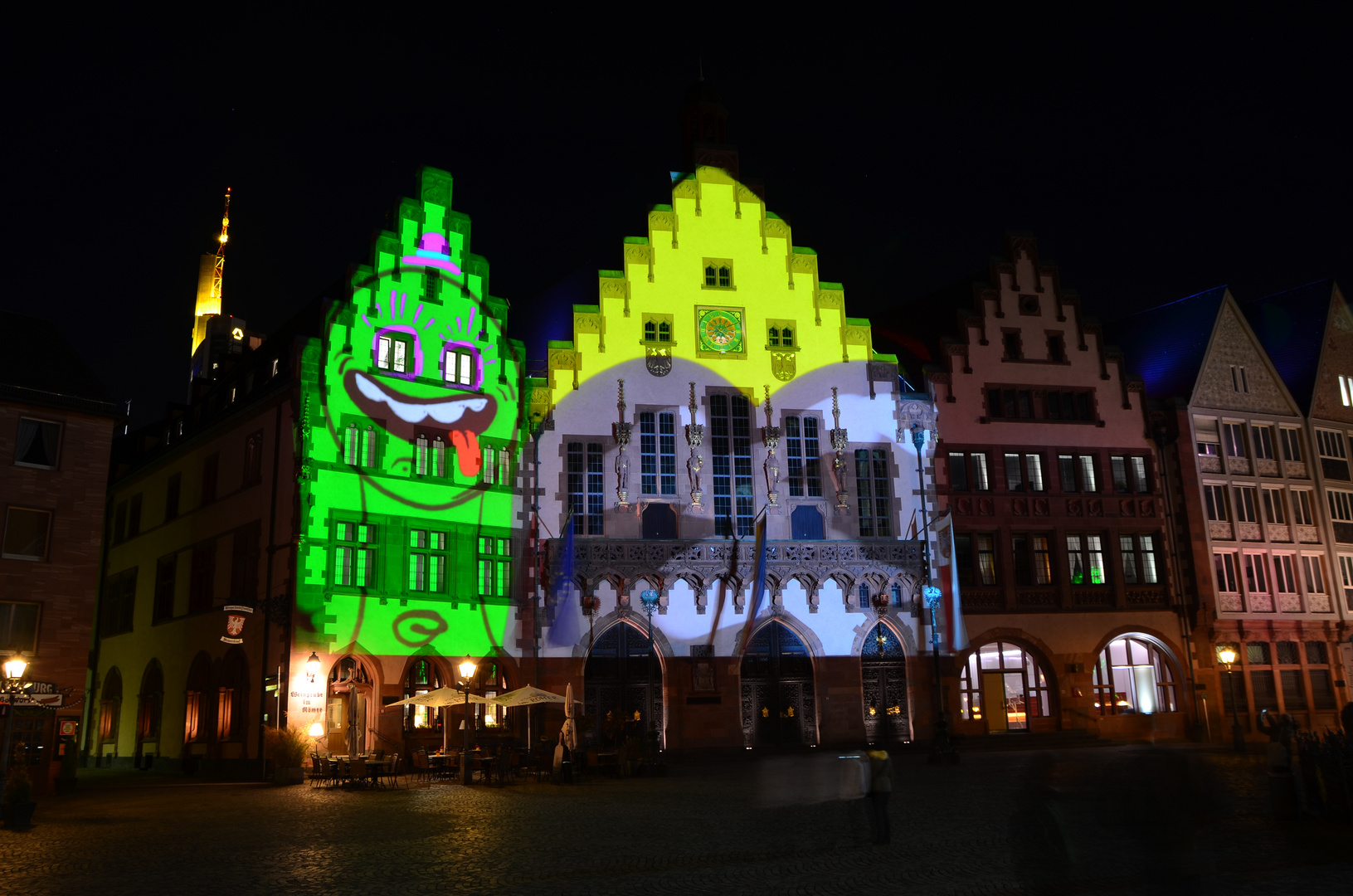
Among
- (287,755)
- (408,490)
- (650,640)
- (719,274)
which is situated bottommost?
(287,755)

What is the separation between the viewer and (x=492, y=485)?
3931 cm

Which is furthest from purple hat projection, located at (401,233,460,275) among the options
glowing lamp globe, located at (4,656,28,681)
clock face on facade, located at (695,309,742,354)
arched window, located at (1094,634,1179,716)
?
arched window, located at (1094,634,1179,716)

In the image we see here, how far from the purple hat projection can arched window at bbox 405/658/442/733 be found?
13.2 metres

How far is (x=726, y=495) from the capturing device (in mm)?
41562

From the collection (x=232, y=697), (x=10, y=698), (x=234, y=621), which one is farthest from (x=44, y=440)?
(x=10, y=698)

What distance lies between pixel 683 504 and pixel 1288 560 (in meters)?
25.1

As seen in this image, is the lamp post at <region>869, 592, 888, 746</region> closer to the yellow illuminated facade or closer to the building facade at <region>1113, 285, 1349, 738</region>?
the yellow illuminated facade

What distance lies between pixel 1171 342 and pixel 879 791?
3846cm

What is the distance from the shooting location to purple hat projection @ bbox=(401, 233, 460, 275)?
39.2m

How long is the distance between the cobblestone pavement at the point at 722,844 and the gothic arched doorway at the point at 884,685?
51.7 ft

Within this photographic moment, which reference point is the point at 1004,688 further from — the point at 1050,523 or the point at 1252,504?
the point at 1252,504

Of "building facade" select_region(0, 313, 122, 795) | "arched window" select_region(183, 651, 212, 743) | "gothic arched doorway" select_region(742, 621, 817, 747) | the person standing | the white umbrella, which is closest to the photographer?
the person standing

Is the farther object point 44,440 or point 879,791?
point 44,440

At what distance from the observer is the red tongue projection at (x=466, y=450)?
3862 cm
